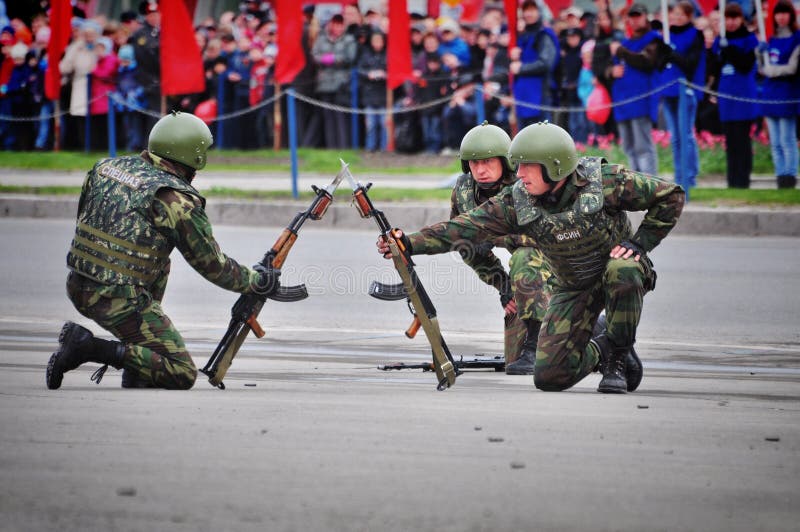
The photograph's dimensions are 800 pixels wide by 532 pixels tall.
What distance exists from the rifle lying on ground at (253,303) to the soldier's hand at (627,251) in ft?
4.58

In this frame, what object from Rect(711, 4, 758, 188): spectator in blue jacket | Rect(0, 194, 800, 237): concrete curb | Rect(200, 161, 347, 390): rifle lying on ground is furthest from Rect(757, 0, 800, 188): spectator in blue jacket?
Rect(200, 161, 347, 390): rifle lying on ground

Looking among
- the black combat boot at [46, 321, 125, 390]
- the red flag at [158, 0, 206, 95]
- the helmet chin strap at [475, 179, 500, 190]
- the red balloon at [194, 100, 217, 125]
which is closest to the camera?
the black combat boot at [46, 321, 125, 390]

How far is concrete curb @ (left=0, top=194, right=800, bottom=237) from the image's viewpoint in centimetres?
1552

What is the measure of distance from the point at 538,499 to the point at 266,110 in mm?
18089

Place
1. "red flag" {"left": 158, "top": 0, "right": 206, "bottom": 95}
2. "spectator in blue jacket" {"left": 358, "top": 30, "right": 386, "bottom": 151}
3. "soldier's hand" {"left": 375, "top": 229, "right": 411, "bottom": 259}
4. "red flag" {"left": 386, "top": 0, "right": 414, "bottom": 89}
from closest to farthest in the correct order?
"soldier's hand" {"left": 375, "top": 229, "right": 411, "bottom": 259}, "red flag" {"left": 386, "top": 0, "right": 414, "bottom": 89}, "red flag" {"left": 158, "top": 0, "right": 206, "bottom": 95}, "spectator in blue jacket" {"left": 358, "top": 30, "right": 386, "bottom": 151}

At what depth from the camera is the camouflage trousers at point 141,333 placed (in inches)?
291

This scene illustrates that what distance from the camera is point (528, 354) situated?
8.49 meters

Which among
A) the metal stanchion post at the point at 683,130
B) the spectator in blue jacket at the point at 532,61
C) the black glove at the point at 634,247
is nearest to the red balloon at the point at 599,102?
the spectator in blue jacket at the point at 532,61

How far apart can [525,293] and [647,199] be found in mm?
1214

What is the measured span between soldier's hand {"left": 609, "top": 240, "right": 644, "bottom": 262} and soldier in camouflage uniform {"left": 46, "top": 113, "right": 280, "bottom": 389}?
167 cm

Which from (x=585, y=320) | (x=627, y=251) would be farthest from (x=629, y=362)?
(x=627, y=251)

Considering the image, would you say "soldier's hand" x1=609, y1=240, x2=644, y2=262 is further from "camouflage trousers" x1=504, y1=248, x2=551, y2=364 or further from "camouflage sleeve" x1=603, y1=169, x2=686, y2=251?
"camouflage trousers" x1=504, y1=248, x2=551, y2=364

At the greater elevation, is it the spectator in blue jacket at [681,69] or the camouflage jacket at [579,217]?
the spectator in blue jacket at [681,69]

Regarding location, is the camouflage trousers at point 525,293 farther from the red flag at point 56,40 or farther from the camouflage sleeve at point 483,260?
the red flag at point 56,40
